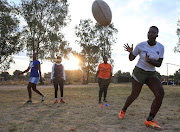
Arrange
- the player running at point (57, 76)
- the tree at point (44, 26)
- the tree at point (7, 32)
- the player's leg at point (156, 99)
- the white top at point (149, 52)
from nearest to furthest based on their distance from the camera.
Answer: the player's leg at point (156, 99) → the white top at point (149, 52) → the player running at point (57, 76) → the tree at point (7, 32) → the tree at point (44, 26)

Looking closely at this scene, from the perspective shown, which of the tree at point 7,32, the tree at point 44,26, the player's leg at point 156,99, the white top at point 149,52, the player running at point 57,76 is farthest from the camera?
the tree at point 44,26

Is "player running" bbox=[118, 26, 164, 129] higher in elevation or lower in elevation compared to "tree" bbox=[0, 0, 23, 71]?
lower

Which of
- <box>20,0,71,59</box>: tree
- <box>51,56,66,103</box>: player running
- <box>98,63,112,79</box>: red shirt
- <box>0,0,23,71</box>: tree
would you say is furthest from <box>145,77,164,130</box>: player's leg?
<box>20,0,71,59</box>: tree

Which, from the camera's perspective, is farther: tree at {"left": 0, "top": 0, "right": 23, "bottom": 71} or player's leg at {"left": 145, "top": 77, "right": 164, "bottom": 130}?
tree at {"left": 0, "top": 0, "right": 23, "bottom": 71}

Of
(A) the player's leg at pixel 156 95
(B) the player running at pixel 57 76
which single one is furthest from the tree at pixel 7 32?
(A) the player's leg at pixel 156 95

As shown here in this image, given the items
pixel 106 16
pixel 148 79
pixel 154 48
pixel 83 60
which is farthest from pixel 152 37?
pixel 83 60

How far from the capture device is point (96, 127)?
3590 mm

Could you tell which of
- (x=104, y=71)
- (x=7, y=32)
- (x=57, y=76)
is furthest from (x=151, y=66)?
(x=7, y=32)

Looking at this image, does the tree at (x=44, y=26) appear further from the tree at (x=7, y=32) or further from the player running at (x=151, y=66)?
the player running at (x=151, y=66)

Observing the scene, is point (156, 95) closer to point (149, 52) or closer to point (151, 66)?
point (151, 66)

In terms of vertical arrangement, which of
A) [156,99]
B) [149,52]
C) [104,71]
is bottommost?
[156,99]

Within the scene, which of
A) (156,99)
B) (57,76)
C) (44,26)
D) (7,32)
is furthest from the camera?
(44,26)

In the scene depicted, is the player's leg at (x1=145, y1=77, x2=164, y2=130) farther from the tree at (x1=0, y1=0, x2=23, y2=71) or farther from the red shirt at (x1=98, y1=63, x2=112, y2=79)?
the tree at (x1=0, y1=0, x2=23, y2=71)

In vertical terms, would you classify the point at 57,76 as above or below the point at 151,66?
below
